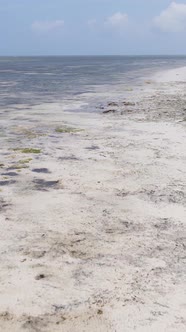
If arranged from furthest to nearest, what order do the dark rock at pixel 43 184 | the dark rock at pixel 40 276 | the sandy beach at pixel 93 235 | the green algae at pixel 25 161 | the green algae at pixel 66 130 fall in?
the green algae at pixel 66 130 < the green algae at pixel 25 161 < the dark rock at pixel 43 184 < the dark rock at pixel 40 276 < the sandy beach at pixel 93 235

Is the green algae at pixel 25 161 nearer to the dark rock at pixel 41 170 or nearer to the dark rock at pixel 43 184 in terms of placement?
Result: the dark rock at pixel 41 170

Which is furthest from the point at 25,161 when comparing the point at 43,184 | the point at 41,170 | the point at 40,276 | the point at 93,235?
the point at 40,276

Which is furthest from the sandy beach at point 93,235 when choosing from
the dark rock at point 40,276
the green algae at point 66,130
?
the green algae at point 66,130

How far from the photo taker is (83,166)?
44.4ft

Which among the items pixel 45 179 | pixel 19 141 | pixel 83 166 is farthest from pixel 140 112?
pixel 45 179

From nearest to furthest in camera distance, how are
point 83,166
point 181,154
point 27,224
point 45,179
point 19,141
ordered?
point 27,224 → point 45,179 → point 83,166 → point 181,154 → point 19,141

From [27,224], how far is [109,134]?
415 inches

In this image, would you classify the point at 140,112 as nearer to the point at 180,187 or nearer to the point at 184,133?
the point at 184,133

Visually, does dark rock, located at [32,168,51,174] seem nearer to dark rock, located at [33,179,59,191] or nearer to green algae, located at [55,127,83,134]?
dark rock, located at [33,179,59,191]

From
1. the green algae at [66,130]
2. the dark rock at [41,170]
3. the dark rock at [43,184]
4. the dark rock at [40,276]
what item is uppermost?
the green algae at [66,130]

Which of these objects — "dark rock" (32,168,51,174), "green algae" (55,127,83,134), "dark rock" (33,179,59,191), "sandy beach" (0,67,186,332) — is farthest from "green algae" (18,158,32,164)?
"green algae" (55,127,83,134)

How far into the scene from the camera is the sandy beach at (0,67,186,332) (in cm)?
613

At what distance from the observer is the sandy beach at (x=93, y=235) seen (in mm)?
6129

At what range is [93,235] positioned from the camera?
28.3ft
